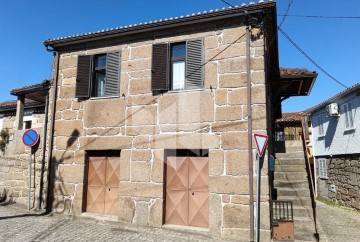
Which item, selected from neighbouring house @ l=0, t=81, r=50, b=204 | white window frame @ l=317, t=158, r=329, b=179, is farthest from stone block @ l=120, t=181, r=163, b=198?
white window frame @ l=317, t=158, r=329, b=179

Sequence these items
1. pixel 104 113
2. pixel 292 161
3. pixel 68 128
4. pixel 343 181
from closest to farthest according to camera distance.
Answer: pixel 104 113, pixel 68 128, pixel 292 161, pixel 343 181

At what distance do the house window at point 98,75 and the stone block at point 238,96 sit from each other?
352 centimetres

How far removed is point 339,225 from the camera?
969 cm

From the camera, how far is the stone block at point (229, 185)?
7.03 m

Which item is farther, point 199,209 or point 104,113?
point 104,113

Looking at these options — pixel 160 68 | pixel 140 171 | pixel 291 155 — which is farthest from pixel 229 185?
pixel 291 155

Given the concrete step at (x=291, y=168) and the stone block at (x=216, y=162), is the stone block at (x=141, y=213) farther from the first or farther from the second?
the concrete step at (x=291, y=168)

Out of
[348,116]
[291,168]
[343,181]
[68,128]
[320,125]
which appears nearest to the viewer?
[68,128]


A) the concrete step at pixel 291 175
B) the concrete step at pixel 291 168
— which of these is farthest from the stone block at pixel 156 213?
the concrete step at pixel 291 168

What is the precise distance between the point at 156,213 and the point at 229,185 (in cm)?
219

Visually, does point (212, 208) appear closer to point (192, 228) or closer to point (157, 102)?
point (192, 228)

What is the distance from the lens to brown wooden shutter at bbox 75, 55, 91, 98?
913 cm

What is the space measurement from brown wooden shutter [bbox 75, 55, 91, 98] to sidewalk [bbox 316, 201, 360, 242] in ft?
26.4

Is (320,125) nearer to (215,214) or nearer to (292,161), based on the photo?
(292,161)
